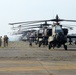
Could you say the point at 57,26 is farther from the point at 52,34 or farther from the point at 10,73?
the point at 10,73

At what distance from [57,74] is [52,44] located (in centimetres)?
2306

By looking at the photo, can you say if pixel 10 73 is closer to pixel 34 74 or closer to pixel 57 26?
pixel 34 74

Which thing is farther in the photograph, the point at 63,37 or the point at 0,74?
the point at 63,37

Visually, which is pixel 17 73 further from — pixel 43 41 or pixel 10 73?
pixel 43 41

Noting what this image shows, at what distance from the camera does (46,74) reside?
39.0ft

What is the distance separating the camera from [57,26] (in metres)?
33.9

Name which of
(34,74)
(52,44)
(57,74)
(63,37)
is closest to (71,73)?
(57,74)

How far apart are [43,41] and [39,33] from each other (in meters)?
2.57

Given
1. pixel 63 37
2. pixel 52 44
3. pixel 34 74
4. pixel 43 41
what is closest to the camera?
pixel 34 74

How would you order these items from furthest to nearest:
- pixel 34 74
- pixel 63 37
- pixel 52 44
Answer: pixel 52 44, pixel 63 37, pixel 34 74

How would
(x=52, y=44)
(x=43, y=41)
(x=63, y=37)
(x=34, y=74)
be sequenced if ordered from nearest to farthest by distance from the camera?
(x=34, y=74)
(x=63, y=37)
(x=52, y=44)
(x=43, y=41)

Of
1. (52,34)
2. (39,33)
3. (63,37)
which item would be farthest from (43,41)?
(63,37)

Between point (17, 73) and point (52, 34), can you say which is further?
point (52, 34)

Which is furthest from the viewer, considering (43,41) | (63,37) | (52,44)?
(43,41)
